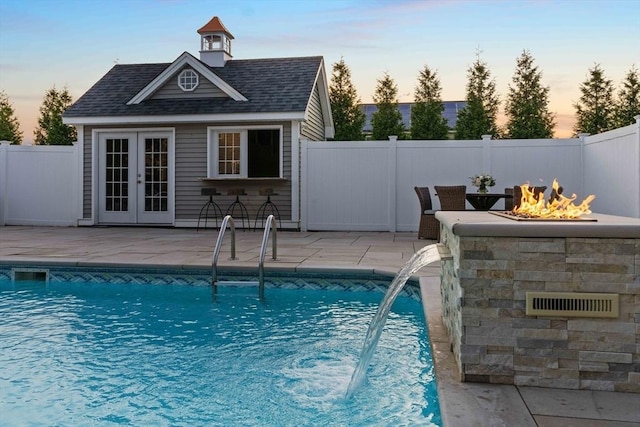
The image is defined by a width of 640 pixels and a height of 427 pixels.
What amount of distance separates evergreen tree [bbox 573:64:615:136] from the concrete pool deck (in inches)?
402

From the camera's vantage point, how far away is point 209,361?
3162mm

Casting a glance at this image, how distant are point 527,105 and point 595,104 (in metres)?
2.28

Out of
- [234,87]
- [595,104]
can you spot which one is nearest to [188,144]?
[234,87]

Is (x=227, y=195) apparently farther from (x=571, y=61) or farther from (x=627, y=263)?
(x=571, y=61)

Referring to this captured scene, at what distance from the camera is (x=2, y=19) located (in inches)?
476

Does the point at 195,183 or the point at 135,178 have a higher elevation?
the point at 135,178

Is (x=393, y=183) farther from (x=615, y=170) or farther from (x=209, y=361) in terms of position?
(x=209, y=361)

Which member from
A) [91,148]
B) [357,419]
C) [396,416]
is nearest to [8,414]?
[357,419]

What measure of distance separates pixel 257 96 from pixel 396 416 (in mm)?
9335

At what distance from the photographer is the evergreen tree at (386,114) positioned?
1755 centimetres

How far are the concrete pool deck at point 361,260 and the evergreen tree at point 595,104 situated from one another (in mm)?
10202

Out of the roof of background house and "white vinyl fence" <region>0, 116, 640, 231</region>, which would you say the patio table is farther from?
the roof of background house

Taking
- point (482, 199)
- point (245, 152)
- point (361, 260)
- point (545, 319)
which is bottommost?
point (361, 260)


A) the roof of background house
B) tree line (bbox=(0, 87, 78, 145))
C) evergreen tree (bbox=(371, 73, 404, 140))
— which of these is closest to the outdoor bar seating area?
evergreen tree (bbox=(371, 73, 404, 140))
